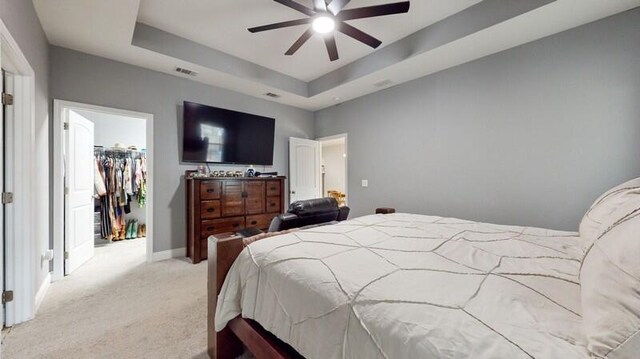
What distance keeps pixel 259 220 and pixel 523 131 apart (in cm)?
364

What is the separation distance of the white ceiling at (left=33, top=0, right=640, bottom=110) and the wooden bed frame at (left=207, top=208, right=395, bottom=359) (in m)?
2.30

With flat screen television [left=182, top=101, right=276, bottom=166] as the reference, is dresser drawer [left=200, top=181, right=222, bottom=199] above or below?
below

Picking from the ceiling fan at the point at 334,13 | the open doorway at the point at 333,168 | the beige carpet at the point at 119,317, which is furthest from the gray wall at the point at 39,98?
the open doorway at the point at 333,168

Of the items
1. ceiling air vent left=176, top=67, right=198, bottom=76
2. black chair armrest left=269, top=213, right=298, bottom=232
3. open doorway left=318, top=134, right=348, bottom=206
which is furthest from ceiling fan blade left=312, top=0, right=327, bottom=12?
open doorway left=318, top=134, right=348, bottom=206

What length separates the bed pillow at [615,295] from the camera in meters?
0.50

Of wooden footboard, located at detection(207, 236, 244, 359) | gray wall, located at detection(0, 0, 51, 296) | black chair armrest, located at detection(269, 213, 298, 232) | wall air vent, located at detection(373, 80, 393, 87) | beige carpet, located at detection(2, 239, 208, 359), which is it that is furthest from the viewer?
wall air vent, located at detection(373, 80, 393, 87)

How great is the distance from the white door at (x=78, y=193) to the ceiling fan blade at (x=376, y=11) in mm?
3365

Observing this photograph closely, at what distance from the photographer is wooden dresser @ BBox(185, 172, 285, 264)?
336cm

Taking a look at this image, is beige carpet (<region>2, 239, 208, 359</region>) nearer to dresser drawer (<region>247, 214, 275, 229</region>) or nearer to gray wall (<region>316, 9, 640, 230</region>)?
dresser drawer (<region>247, 214, 275, 229</region>)

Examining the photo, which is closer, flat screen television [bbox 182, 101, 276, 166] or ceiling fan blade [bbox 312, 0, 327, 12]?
ceiling fan blade [bbox 312, 0, 327, 12]

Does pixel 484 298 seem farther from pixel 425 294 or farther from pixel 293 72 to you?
pixel 293 72

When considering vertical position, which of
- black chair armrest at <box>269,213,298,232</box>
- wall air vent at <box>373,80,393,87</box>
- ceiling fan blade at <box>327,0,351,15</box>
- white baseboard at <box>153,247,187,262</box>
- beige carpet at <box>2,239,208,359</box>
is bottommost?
beige carpet at <box>2,239,208,359</box>

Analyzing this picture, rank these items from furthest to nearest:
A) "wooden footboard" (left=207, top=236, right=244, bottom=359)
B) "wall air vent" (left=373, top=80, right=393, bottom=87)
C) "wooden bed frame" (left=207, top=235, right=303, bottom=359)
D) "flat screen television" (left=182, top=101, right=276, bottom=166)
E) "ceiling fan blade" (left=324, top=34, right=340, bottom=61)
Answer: "wall air vent" (left=373, top=80, right=393, bottom=87), "flat screen television" (left=182, top=101, right=276, bottom=166), "ceiling fan blade" (left=324, top=34, right=340, bottom=61), "wooden footboard" (left=207, top=236, right=244, bottom=359), "wooden bed frame" (left=207, top=235, right=303, bottom=359)

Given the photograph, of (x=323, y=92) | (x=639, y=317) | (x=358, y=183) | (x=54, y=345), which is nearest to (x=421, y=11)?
(x=323, y=92)
